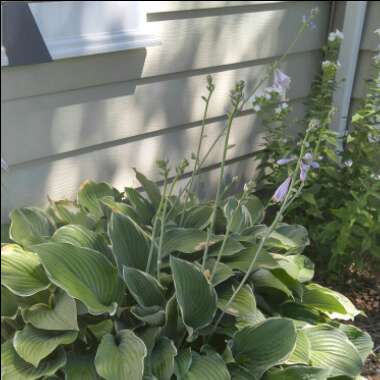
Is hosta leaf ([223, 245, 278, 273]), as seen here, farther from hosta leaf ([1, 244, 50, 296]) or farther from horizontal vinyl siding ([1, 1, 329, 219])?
horizontal vinyl siding ([1, 1, 329, 219])

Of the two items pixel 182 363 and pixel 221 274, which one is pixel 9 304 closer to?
pixel 182 363

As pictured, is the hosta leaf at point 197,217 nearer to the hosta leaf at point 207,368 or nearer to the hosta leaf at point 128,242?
the hosta leaf at point 128,242

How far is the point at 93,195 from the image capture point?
7.38 feet

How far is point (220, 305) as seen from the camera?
1.86 m

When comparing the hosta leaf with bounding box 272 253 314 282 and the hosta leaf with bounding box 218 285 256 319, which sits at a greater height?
the hosta leaf with bounding box 218 285 256 319

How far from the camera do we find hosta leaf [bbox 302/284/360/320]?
6.84 feet

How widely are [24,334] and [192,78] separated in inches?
56.5

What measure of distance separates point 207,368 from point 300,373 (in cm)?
31

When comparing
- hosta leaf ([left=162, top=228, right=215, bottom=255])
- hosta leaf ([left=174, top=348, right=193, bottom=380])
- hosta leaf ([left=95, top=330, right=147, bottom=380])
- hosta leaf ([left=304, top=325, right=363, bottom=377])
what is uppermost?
hosta leaf ([left=162, top=228, right=215, bottom=255])

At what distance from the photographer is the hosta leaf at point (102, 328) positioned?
5.73 ft

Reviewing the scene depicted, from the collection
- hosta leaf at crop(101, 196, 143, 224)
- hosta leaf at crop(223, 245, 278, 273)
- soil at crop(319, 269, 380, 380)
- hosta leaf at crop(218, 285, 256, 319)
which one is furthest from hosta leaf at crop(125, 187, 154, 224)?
soil at crop(319, 269, 380, 380)

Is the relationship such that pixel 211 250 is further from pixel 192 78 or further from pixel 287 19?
pixel 287 19

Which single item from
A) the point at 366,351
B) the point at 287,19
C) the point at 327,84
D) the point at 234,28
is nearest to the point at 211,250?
the point at 366,351

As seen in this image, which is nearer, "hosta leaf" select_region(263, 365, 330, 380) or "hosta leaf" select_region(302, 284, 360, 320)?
"hosta leaf" select_region(263, 365, 330, 380)
